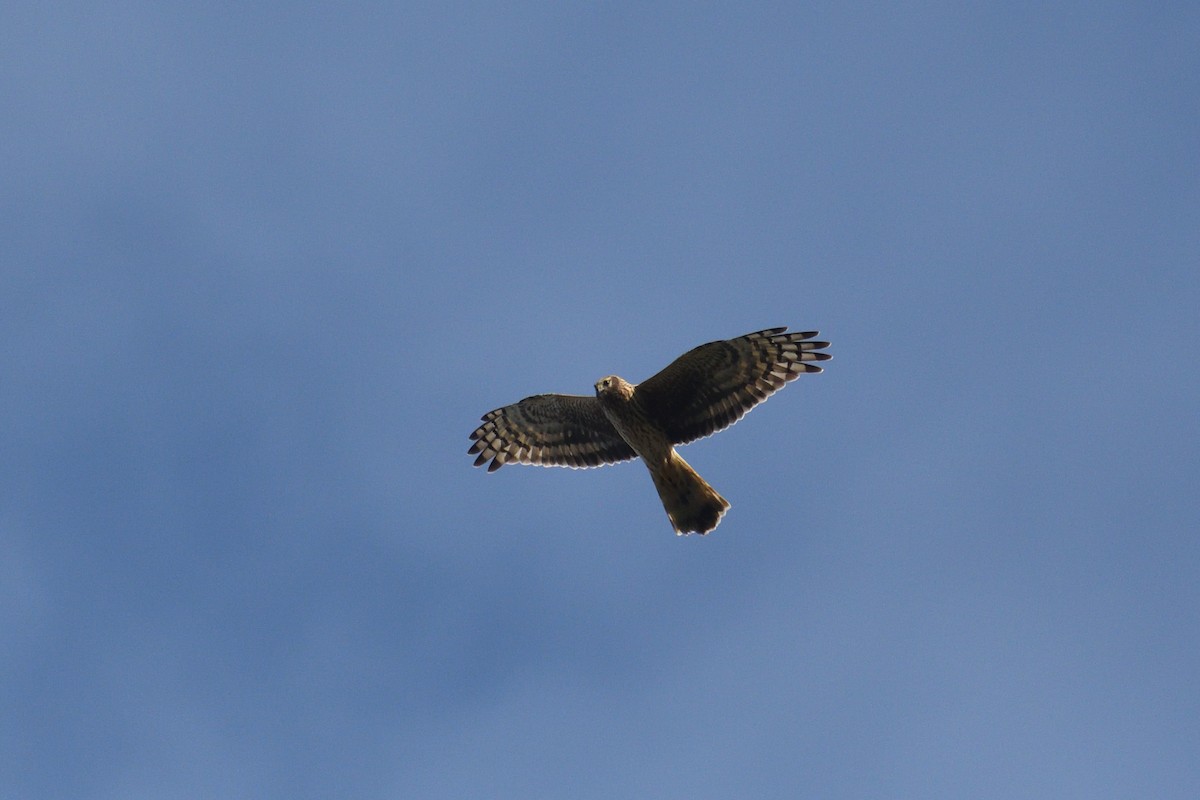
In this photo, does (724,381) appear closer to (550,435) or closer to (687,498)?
(687,498)

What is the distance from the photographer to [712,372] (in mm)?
14000

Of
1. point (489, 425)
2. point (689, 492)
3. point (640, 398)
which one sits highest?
point (489, 425)

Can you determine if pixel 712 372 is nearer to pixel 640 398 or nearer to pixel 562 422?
pixel 640 398

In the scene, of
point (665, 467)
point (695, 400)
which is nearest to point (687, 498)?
point (665, 467)

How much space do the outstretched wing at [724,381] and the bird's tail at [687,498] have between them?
0.40m

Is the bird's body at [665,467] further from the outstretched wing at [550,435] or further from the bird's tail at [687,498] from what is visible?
the outstretched wing at [550,435]

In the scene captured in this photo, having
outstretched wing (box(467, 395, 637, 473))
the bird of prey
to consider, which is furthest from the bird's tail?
outstretched wing (box(467, 395, 637, 473))

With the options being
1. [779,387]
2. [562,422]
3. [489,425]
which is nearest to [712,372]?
[779,387]

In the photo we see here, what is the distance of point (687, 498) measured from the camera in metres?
13.8

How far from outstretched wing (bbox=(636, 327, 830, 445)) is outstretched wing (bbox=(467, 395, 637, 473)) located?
2.67ft

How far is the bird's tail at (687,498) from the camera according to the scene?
13773mm

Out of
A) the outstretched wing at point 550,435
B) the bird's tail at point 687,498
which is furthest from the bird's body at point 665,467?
the outstretched wing at point 550,435

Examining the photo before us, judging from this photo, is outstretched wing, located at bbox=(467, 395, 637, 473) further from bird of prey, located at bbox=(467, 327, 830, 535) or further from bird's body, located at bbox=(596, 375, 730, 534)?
bird's body, located at bbox=(596, 375, 730, 534)

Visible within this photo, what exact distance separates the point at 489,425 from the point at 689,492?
9.35ft
